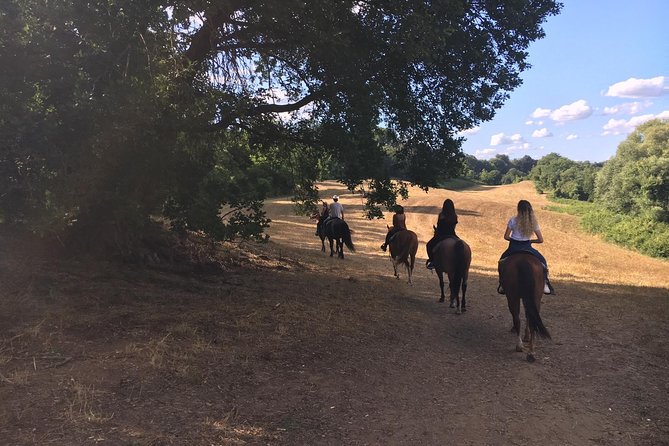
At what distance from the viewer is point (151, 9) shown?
6.25 m

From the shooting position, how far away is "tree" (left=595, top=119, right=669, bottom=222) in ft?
113

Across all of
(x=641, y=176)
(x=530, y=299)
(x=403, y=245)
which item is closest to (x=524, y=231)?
(x=530, y=299)

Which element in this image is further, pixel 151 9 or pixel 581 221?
pixel 581 221

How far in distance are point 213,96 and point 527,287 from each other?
6.35 meters

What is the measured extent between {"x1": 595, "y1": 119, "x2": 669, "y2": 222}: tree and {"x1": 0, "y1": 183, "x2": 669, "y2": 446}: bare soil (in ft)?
97.3

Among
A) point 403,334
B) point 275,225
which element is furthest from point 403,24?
point 275,225

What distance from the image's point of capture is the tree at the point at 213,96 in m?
5.71

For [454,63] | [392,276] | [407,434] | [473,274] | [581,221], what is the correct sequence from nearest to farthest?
[407,434], [454,63], [392,276], [473,274], [581,221]

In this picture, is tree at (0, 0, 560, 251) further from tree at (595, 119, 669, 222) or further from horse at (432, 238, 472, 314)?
tree at (595, 119, 669, 222)

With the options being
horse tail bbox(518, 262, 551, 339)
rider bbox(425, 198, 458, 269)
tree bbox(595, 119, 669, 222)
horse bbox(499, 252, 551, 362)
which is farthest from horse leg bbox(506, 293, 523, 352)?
tree bbox(595, 119, 669, 222)

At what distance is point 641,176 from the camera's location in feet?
122

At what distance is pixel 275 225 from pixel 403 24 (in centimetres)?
2778

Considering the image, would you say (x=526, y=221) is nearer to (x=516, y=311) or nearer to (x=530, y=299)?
(x=530, y=299)

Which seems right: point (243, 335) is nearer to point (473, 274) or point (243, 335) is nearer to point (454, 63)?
point (454, 63)
